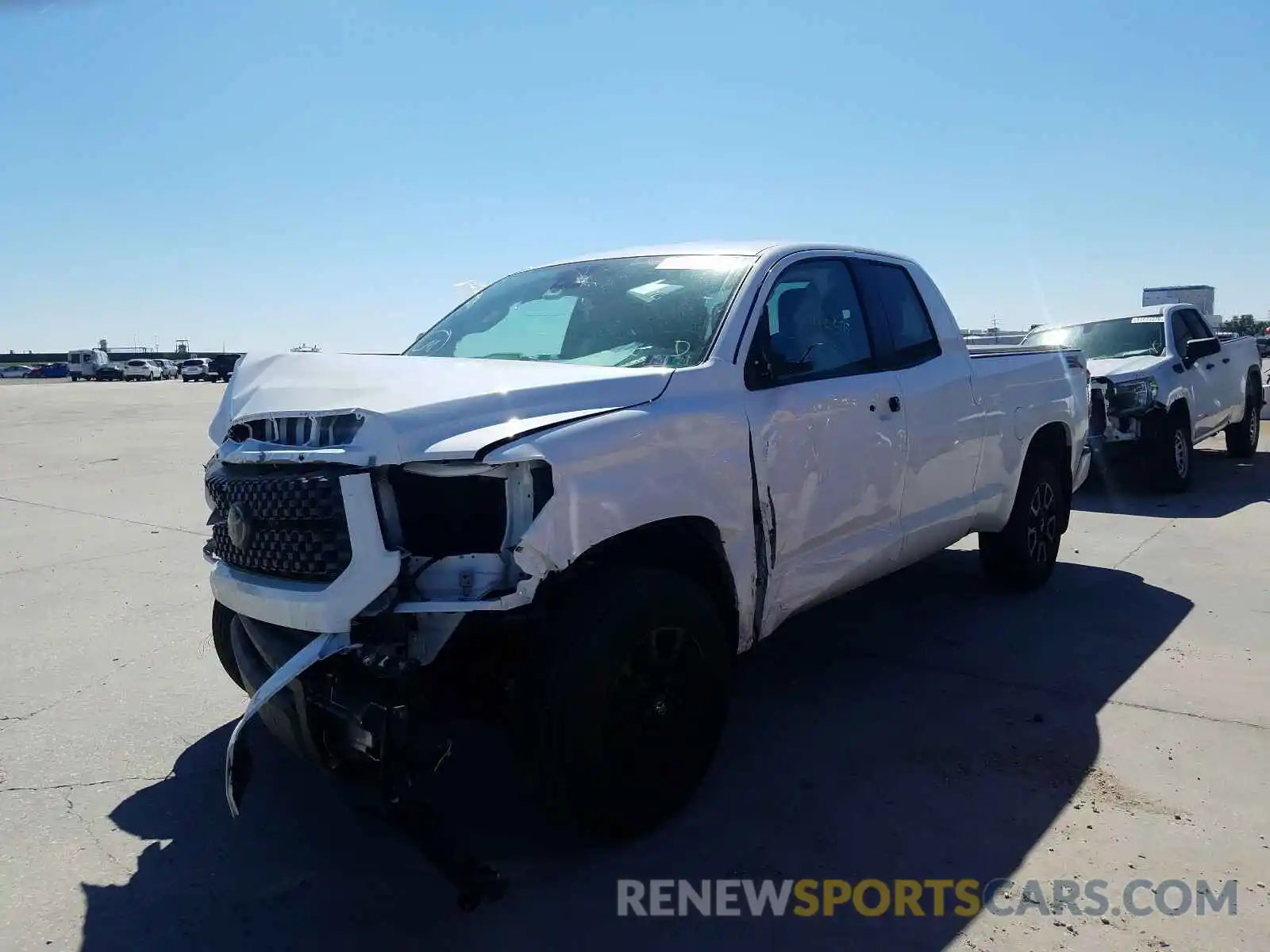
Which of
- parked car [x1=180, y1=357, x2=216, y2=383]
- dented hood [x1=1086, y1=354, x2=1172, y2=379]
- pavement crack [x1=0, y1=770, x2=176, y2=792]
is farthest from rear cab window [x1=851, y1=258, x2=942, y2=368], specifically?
parked car [x1=180, y1=357, x2=216, y2=383]

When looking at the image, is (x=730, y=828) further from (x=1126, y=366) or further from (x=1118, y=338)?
(x=1118, y=338)

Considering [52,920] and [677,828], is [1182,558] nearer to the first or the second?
[677,828]

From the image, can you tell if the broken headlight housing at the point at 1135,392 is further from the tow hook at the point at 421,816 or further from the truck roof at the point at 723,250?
the tow hook at the point at 421,816

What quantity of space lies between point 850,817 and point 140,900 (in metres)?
2.20

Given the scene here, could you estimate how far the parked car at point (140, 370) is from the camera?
63.1 m

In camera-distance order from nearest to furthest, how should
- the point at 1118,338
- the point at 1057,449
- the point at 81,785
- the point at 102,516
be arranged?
the point at 81,785
the point at 1057,449
the point at 102,516
the point at 1118,338

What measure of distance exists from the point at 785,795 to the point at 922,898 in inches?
27.1

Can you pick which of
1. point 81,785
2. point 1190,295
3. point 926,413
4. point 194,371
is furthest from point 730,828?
point 194,371

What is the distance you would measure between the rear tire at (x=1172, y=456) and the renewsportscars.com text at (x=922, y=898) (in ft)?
24.5

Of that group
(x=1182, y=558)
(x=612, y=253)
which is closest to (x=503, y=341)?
(x=612, y=253)

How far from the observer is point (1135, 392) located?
30.6ft

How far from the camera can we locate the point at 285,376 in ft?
10.6

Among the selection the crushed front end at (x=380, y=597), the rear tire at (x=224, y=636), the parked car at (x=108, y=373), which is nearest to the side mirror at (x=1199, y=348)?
the crushed front end at (x=380, y=597)

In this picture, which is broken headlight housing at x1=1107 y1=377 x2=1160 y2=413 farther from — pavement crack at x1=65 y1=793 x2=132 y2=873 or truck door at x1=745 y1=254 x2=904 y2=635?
pavement crack at x1=65 y1=793 x2=132 y2=873
